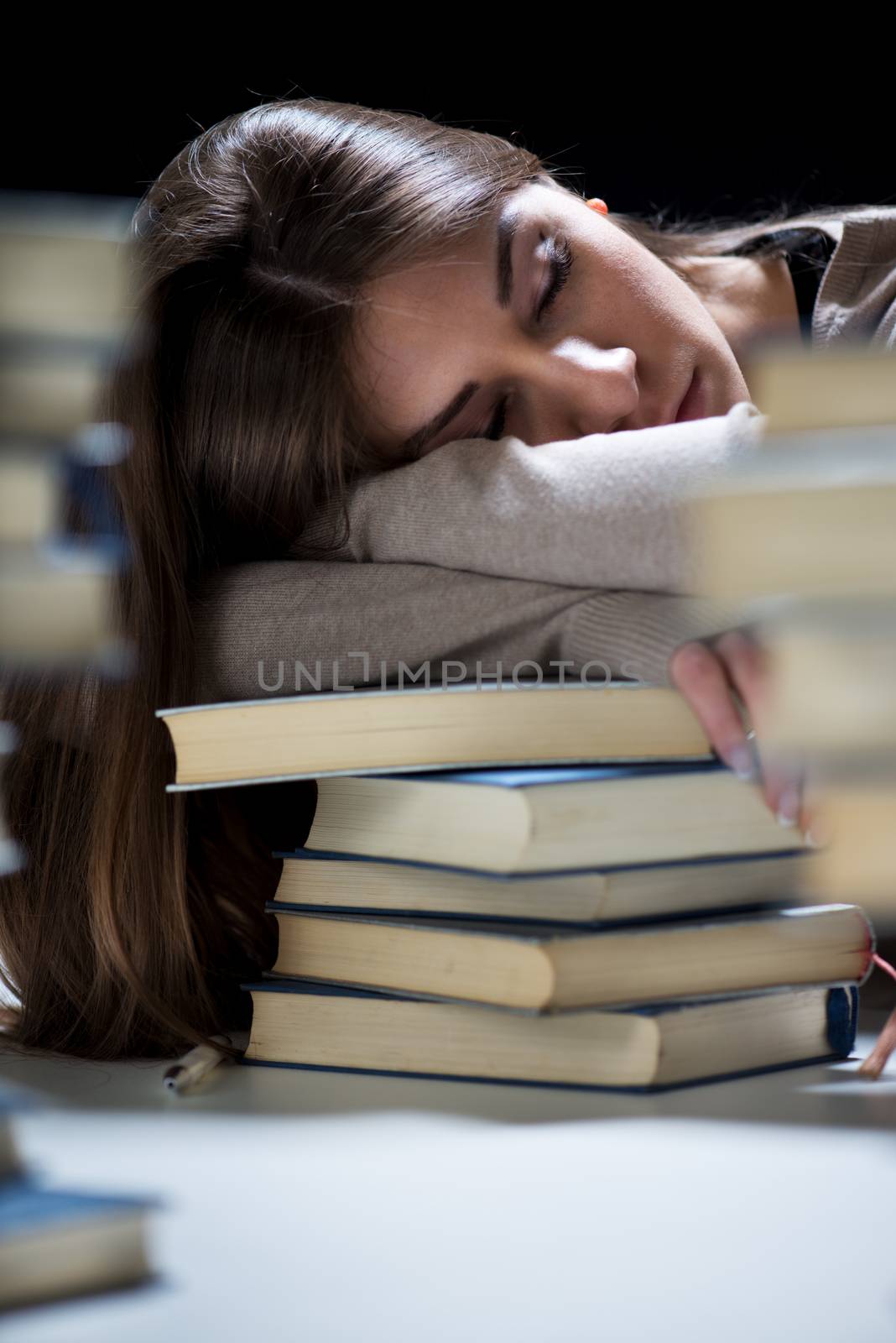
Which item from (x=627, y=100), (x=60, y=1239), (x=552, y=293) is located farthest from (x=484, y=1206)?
(x=627, y=100)

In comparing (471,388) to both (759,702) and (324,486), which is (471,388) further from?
(759,702)

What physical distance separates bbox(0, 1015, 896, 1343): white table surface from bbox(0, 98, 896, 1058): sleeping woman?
15 cm

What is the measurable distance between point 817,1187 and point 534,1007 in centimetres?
18

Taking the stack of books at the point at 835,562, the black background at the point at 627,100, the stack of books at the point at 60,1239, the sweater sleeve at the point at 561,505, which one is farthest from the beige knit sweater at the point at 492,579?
the black background at the point at 627,100

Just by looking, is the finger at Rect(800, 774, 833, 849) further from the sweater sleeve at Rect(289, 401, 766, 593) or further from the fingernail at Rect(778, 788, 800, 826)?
the sweater sleeve at Rect(289, 401, 766, 593)

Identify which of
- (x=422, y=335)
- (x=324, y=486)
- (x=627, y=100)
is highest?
(x=627, y=100)

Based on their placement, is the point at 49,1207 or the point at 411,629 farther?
the point at 411,629

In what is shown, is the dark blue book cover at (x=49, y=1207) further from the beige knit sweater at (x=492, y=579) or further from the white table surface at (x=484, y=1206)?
the beige knit sweater at (x=492, y=579)

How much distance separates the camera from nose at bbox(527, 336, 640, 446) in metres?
1.00

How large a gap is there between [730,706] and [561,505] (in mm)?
152

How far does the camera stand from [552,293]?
1041mm

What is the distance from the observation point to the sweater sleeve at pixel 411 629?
775 millimetres

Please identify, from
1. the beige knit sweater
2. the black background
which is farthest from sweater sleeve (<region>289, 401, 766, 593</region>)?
the black background

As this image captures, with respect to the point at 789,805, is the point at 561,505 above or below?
above
